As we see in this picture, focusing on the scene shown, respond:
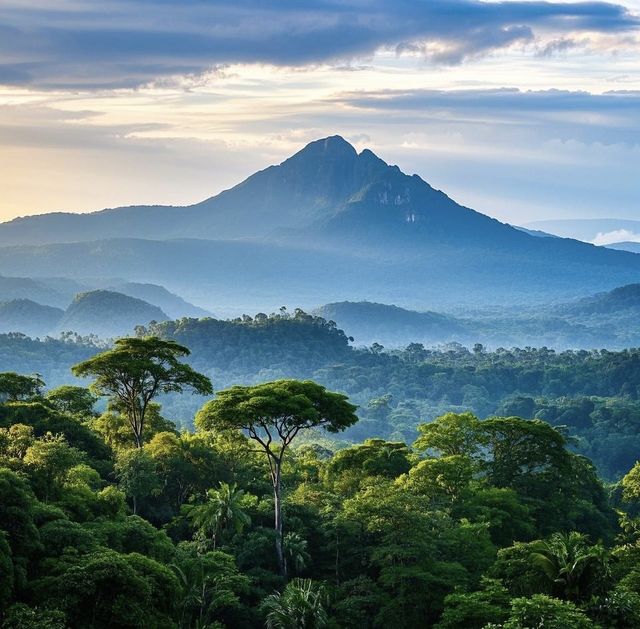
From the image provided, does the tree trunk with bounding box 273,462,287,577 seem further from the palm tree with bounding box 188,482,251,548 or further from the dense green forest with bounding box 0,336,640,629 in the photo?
the palm tree with bounding box 188,482,251,548

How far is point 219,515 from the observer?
33.3 meters

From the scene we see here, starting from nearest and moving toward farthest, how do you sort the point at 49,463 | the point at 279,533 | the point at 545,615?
1. the point at 545,615
2. the point at 49,463
3. the point at 279,533

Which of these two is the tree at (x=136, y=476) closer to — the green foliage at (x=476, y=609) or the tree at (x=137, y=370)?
the tree at (x=137, y=370)

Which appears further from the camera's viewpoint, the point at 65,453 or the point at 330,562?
the point at 330,562

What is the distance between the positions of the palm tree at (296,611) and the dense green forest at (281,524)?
0.06m

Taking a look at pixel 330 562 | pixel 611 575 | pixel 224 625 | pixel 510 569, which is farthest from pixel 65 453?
pixel 611 575

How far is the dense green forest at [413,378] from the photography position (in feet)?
399

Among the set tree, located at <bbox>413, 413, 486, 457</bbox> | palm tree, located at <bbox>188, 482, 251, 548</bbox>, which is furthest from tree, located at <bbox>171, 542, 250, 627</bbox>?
tree, located at <bbox>413, 413, 486, 457</bbox>

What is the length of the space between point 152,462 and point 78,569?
45.1ft

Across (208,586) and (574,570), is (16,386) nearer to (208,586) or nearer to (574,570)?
(208,586)

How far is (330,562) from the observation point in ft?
115

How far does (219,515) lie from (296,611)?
208 inches

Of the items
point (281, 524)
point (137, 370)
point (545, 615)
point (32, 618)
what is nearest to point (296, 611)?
point (281, 524)

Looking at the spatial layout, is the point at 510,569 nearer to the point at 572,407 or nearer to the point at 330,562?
the point at 330,562
